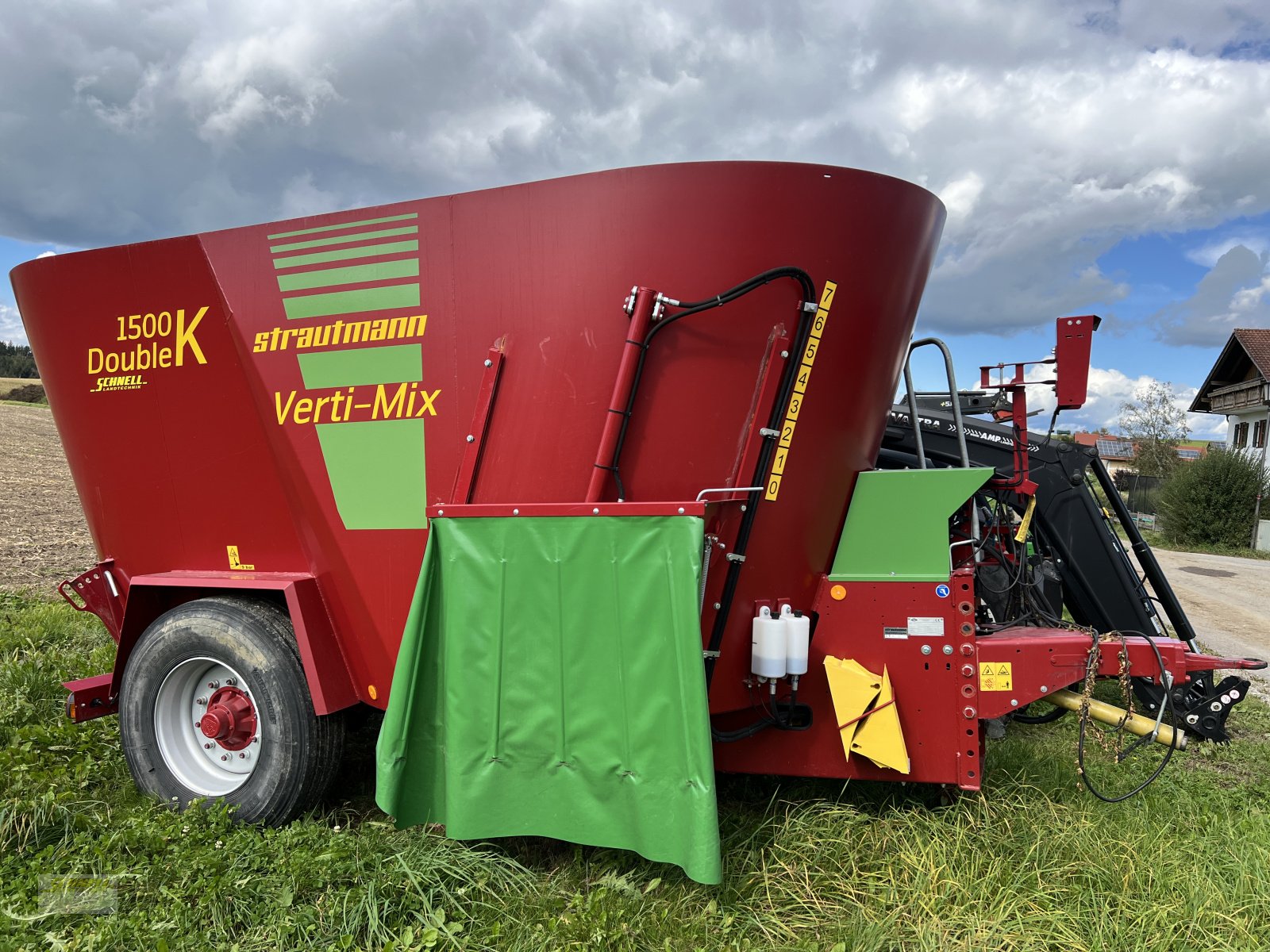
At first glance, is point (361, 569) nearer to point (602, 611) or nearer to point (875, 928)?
point (602, 611)

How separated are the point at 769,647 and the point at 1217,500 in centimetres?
2139

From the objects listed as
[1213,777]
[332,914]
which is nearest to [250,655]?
[332,914]

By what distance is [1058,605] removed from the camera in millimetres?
4359

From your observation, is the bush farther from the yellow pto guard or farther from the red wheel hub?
the red wheel hub

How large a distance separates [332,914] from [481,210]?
243cm

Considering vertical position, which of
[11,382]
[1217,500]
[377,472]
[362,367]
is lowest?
[1217,500]

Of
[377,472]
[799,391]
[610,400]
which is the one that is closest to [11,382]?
[377,472]

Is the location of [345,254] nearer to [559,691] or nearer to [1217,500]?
[559,691]

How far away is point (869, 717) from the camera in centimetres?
300

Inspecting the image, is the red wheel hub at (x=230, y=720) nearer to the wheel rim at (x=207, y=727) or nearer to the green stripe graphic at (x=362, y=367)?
the wheel rim at (x=207, y=727)

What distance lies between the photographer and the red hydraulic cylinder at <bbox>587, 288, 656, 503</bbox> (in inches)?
112

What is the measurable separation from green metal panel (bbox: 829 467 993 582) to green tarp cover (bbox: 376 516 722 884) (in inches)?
33.0

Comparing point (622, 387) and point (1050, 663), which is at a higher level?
point (622, 387)

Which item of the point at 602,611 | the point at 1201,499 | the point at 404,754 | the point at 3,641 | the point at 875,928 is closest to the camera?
the point at 875,928
